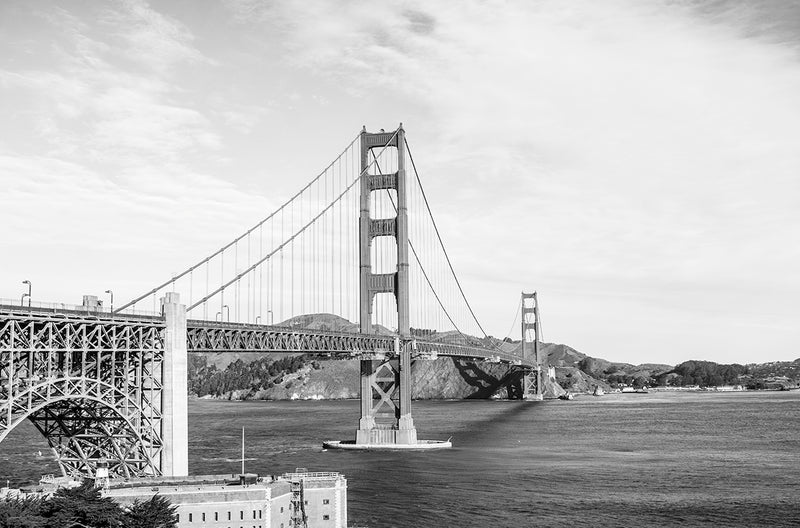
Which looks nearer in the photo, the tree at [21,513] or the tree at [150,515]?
the tree at [21,513]

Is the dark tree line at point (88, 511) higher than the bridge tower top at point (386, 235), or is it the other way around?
the bridge tower top at point (386, 235)

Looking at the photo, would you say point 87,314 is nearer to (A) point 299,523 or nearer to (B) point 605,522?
(A) point 299,523

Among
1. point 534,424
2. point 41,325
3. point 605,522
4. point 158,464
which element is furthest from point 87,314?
point 534,424

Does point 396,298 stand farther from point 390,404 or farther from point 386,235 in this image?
point 390,404

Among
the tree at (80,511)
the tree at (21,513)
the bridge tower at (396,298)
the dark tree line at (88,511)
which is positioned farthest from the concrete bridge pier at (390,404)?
the tree at (21,513)

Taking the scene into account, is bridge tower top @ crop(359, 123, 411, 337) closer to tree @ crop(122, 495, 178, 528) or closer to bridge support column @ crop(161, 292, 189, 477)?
bridge support column @ crop(161, 292, 189, 477)

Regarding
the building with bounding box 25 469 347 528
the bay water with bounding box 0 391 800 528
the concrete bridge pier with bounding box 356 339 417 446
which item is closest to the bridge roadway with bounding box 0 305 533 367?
the concrete bridge pier with bounding box 356 339 417 446

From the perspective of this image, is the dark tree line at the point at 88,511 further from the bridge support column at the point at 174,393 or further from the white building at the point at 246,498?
the bridge support column at the point at 174,393

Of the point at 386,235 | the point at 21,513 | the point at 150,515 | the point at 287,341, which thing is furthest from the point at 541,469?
the point at 21,513
